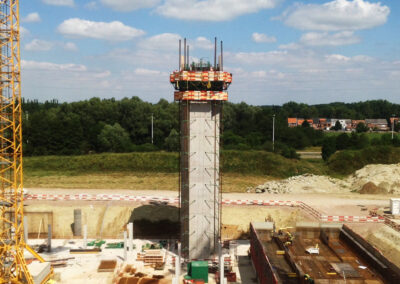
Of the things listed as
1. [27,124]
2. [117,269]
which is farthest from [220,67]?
[27,124]

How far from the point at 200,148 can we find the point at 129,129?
71.2 metres

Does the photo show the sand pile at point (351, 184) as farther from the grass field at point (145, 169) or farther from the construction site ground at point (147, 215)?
the construction site ground at point (147, 215)

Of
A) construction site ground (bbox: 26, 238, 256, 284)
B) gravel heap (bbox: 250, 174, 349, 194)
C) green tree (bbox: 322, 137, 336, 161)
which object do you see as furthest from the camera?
green tree (bbox: 322, 137, 336, 161)

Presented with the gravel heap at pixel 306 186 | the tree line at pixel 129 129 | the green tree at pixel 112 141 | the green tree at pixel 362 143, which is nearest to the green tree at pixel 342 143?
the green tree at pixel 362 143

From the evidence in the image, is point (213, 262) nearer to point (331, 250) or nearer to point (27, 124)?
point (331, 250)

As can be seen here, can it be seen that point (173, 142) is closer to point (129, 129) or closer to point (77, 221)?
point (129, 129)

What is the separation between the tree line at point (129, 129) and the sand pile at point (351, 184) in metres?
24.4

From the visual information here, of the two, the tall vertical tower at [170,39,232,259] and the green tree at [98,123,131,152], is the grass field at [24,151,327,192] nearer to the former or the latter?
the green tree at [98,123,131,152]

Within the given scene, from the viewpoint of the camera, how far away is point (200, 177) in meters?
33.8

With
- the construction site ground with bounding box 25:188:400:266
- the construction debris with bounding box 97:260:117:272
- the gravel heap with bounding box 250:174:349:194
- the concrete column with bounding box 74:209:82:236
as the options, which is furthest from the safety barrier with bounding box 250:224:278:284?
the gravel heap with bounding box 250:174:349:194

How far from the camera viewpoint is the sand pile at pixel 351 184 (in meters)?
52.5

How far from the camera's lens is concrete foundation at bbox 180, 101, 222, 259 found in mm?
33438

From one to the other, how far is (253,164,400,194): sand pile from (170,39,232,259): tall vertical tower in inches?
855

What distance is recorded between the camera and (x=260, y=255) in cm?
2706
